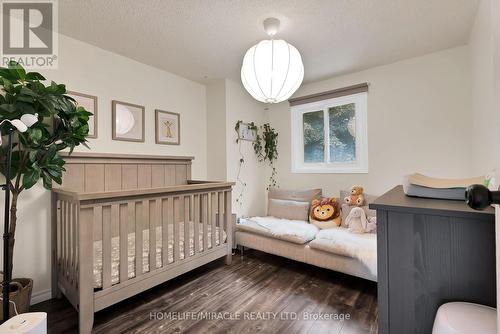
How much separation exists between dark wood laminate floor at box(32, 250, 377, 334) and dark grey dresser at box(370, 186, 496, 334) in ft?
3.18

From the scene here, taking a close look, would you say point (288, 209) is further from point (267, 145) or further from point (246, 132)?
point (246, 132)

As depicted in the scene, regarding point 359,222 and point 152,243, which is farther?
point 359,222

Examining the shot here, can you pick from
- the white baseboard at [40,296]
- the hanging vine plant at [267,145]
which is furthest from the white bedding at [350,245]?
the white baseboard at [40,296]

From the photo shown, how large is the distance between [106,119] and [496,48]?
2.67 meters

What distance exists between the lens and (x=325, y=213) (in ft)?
9.16

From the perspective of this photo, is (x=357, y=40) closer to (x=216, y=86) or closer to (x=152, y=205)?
(x=216, y=86)

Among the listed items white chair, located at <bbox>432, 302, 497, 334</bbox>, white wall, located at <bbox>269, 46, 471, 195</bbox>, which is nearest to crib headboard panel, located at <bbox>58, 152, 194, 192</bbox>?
white wall, located at <bbox>269, 46, 471, 195</bbox>

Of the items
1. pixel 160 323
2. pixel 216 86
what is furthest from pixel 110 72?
pixel 160 323

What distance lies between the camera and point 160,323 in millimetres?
1558

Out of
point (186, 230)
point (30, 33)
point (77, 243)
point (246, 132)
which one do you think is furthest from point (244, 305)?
point (30, 33)

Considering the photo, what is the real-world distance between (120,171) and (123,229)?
3.00 ft

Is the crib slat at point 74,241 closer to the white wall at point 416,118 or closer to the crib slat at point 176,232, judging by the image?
the crib slat at point 176,232

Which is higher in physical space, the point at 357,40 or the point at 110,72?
the point at 357,40

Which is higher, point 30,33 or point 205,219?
point 30,33
